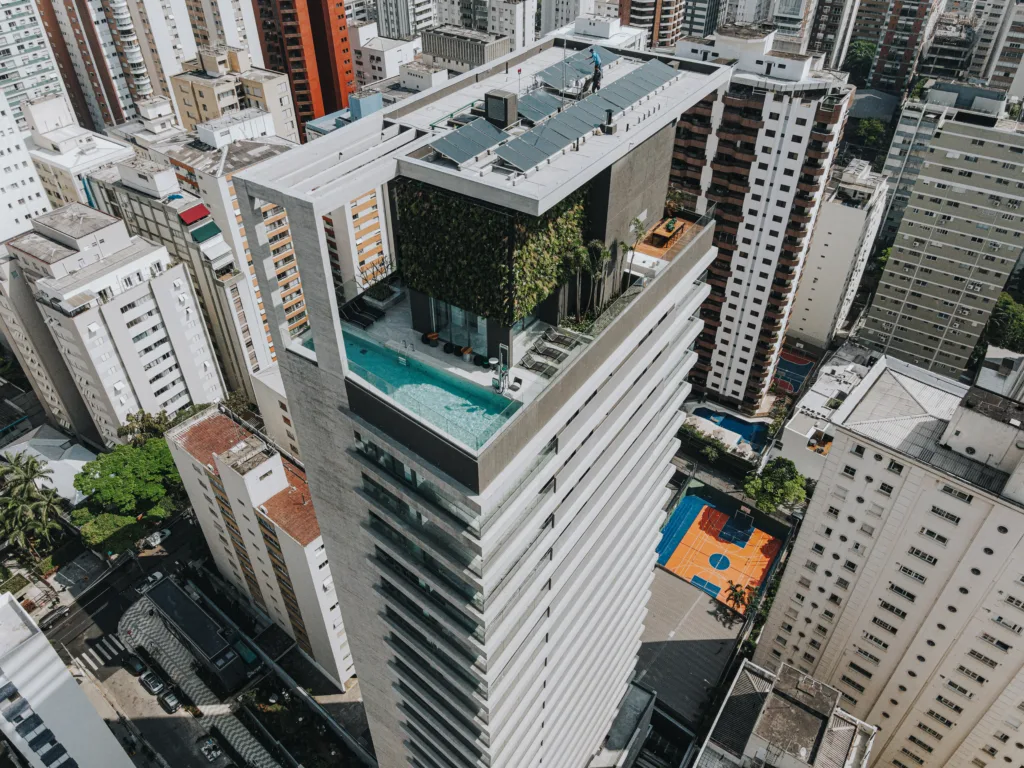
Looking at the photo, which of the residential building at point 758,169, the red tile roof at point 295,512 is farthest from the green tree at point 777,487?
the red tile roof at point 295,512

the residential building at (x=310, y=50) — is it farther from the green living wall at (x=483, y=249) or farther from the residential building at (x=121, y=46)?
the green living wall at (x=483, y=249)

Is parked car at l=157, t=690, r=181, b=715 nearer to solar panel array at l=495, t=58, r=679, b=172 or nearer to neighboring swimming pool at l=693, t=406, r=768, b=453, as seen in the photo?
solar panel array at l=495, t=58, r=679, b=172

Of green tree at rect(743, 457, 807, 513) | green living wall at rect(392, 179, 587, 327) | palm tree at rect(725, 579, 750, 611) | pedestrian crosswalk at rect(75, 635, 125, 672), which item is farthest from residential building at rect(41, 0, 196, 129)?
palm tree at rect(725, 579, 750, 611)

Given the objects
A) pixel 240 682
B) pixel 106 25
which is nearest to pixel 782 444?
pixel 240 682

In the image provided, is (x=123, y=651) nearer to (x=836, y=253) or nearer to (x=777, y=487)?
(x=777, y=487)

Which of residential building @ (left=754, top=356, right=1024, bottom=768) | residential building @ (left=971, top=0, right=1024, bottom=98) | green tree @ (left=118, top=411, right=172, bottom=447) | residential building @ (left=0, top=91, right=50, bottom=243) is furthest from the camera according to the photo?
residential building @ (left=971, top=0, right=1024, bottom=98)

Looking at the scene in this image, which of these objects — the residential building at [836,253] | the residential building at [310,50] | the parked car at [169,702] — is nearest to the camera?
the parked car at [169,702]

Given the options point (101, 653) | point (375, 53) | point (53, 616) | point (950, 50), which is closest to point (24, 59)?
point (375, 53)
